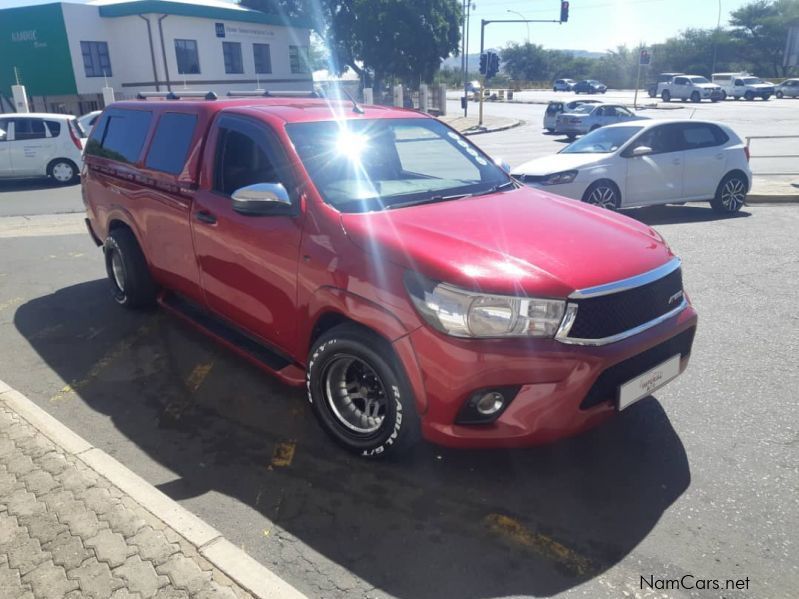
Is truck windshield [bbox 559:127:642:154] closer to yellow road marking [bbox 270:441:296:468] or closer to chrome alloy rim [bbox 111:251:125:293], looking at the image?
chrome alloy rim [bbox 111:251:125:293]

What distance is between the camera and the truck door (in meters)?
3.96

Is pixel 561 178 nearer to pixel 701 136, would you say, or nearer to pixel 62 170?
pixel 701 136

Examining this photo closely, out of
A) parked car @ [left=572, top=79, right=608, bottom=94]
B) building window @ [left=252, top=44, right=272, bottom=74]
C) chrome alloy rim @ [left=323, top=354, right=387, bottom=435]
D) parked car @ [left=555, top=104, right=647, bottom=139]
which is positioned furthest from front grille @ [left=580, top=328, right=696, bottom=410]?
parked car @ [left=572, top=79, right=608, bottom=94]

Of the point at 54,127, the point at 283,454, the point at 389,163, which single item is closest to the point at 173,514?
the point at 283,454

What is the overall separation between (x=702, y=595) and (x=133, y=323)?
5.07 meters

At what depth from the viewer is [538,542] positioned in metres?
3.04

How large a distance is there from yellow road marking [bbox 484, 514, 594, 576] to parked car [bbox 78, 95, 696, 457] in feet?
1.31

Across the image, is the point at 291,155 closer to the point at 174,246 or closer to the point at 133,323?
the point at 174,246

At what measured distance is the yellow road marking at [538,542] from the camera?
2.88 metres

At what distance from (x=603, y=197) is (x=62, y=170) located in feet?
41.7

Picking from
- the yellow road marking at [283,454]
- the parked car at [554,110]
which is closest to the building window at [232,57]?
the parked car at [554,110]

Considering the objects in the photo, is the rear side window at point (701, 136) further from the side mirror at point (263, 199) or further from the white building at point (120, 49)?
the white building at point (120, 49)

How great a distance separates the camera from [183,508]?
3145mm

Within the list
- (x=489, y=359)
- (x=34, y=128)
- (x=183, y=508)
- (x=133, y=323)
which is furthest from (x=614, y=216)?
(x=34, y=128)
